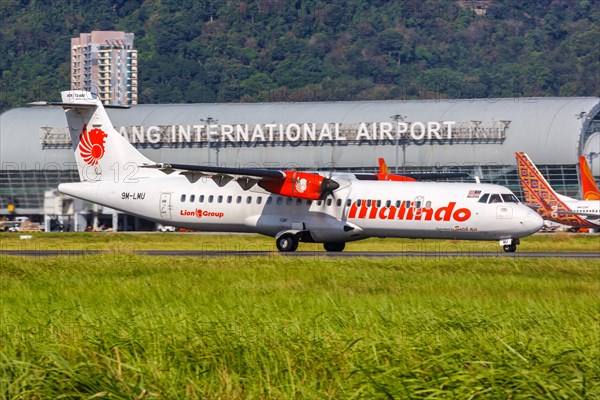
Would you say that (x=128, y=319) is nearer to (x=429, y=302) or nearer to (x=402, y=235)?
(x=429, y=302)

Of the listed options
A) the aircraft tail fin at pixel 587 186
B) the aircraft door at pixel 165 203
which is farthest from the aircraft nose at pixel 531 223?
the aircraft tail fin at pixel 587 186

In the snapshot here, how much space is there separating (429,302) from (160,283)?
660 centimetres

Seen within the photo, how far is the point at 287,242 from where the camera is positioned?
3831cm

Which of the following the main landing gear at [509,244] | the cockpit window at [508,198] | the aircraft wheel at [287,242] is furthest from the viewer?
the aircraft wheel at [287,242]

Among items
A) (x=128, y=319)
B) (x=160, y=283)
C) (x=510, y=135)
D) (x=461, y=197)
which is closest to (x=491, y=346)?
(x=128, y=319)

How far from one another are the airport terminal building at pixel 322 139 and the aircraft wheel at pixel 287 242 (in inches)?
1982

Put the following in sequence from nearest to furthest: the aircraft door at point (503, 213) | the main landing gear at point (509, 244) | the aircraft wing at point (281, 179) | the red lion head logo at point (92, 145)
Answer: the aircraft door at point (503, 213) → the aircraft wing at point (281, 179) → the main landing gear at point (509, 244) → the red lion head logo at point (92, 145)

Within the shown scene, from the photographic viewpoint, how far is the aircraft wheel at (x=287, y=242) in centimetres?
3831

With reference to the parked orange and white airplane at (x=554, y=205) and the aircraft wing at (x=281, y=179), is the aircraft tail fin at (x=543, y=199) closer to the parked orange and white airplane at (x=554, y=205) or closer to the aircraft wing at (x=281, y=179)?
the parked orange and white airplane at (x=554, y=205)

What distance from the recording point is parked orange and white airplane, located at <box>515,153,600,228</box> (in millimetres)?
60469

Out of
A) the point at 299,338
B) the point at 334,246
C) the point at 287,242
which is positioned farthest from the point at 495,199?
the point at 299,338

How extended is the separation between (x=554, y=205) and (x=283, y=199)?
96.7ft

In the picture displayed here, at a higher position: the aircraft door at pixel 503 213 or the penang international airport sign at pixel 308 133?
the penang international airport sign at pixel 308 133

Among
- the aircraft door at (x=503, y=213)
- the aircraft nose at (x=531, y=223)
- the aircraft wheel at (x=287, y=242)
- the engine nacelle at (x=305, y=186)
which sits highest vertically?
the engine nacelle at (x=305, y=186)
